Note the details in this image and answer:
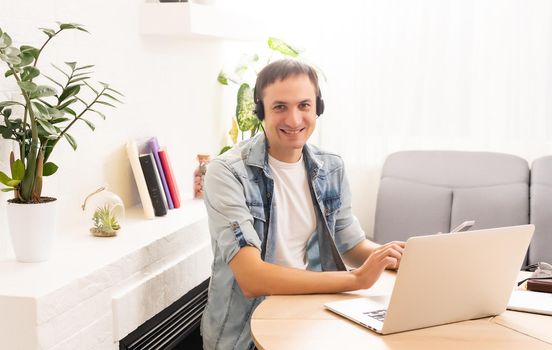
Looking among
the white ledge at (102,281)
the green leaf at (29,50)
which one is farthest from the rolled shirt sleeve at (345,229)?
the green leaf at (29,50)

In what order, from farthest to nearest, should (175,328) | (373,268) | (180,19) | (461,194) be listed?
(461,194)
(180,19)
(175,328)
(373,268)

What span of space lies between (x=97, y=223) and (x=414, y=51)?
1.94m

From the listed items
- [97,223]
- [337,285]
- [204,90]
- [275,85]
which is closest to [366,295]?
[337,285]

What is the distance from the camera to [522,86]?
3338 mm

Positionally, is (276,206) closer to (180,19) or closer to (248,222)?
(248,222)

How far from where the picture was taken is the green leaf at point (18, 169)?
173cm

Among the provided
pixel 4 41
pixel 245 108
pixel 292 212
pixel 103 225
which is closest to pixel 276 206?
pixel 292 212

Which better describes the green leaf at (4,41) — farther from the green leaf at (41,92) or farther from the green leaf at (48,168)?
the green leaf at (48,168)

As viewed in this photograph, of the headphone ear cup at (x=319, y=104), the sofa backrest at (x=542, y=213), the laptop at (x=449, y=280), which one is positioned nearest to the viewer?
the laptop at (x=449, y=280)

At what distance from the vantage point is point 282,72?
2107 mm

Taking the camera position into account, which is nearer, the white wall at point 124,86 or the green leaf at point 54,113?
the green leaf at point 54,113

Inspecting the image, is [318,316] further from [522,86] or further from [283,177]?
[522,86]

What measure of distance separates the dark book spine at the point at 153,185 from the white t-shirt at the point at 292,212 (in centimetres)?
51

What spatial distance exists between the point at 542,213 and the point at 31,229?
2.25m
